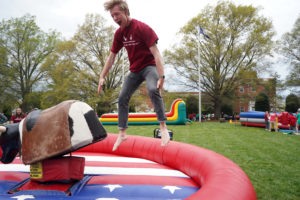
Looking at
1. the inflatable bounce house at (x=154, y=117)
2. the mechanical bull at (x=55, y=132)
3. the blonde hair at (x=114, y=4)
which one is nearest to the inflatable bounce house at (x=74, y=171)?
the mechanical bull at (x=55, y=132)

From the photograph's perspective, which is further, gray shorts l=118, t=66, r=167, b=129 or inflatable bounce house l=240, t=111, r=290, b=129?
inflatable bounce house l=240, t=111, r=290, b=129

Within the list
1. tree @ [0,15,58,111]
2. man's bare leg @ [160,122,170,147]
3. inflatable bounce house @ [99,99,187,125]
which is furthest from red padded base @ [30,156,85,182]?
tree @ [0,15,58,111]

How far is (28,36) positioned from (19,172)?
26.8 metres

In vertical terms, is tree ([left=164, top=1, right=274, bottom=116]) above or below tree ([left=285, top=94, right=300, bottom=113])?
above

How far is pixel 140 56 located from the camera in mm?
2852

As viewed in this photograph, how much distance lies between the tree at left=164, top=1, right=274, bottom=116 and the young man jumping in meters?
20.9

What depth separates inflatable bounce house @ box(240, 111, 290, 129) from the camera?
1393 centimetres

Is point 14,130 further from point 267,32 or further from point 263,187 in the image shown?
point 267,32

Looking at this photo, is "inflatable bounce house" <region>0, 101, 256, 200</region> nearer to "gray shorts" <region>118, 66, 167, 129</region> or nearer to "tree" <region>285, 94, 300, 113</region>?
"gray shorts" <region>118, 66, 167, 129</region>

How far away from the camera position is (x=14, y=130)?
2.70 m

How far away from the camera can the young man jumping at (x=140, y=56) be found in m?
2.65

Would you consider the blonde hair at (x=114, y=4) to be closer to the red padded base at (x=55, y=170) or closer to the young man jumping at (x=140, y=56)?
the young man jumping at (x=140, y=56)

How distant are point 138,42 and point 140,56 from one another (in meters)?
0.18

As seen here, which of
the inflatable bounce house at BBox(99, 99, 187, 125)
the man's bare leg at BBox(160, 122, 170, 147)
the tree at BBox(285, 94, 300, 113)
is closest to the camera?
the man's bare leg at BBox(160, 122, 170, 147)
